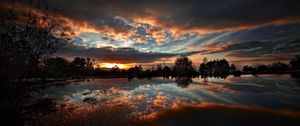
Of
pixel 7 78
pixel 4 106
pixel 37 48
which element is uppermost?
pixel 37 48

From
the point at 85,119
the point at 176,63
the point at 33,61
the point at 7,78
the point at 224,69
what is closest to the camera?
the point at 7,78

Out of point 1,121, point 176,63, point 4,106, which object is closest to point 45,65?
point 4,106

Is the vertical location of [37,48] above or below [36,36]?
below

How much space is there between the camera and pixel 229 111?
47.1ft

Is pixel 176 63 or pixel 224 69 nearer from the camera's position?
pixel 176 63

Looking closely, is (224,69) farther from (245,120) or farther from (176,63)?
(245,120)

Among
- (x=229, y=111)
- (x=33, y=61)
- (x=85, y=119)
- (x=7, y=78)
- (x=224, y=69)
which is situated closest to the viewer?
(x=7, y=78)

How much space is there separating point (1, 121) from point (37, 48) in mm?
5683

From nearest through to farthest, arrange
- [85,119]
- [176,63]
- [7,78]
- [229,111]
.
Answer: [7,78] → [85,119] → [229,111] → [176,63]

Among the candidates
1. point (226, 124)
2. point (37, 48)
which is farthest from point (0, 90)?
point (226, 124)

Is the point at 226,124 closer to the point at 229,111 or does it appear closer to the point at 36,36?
the point at 229,111

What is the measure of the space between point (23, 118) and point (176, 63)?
143435mm

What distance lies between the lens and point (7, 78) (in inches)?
424

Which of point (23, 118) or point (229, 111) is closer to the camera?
point (23, 118)
